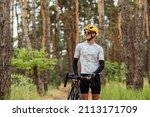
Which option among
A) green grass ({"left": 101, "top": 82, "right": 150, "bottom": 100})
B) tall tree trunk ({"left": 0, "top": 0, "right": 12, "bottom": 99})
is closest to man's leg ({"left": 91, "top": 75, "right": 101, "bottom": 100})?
tall tree trunk ({"left": 0, "top": 0, "right": 12, "bottom": 99})

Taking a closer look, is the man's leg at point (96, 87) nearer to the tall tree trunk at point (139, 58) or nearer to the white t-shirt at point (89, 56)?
the white t-shirt at point (89, 56)

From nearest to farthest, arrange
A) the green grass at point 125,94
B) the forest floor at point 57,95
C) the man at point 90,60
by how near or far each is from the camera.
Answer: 1. the man at point 90,60
2. the green grass at point 125,94
3. the forest floor at point 57,95

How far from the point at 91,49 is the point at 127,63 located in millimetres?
7630

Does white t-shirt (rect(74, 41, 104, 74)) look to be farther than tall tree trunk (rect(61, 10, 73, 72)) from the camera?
No

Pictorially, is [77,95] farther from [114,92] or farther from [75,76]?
[114,92]

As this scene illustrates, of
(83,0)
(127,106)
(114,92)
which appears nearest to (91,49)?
(127,106)

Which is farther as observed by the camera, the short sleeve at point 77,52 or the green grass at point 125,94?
the green grass at point 125,94

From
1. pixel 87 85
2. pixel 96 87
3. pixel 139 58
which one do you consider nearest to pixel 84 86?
pixel 87 85

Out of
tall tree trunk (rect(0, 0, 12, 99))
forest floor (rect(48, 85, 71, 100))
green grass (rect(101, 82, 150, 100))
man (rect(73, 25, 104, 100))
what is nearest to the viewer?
man (rect(73, 25, 104, 100))

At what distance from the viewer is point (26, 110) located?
6.48m

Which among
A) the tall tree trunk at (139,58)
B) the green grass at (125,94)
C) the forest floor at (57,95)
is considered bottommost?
the forest floor at (57,95)

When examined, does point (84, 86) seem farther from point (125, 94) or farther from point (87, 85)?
point (125, 94)

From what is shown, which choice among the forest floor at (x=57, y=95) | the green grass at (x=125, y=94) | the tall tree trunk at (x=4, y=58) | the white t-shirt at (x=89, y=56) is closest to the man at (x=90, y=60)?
the white t-shirt at (x=89, y=56)

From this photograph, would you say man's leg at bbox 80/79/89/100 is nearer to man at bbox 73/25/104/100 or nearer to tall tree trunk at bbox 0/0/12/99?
man at bbox 73/25/104/100
